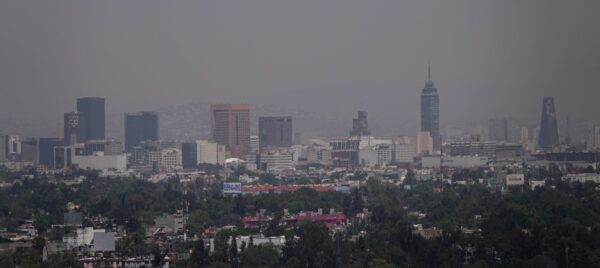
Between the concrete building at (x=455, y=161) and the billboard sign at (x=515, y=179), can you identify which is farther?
the concrete building at (x=455, y=161)

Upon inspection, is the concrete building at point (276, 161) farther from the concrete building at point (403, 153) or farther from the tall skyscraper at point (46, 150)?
the tall skyscraper at point (46, 150)

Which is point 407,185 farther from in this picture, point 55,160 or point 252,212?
point 55,160

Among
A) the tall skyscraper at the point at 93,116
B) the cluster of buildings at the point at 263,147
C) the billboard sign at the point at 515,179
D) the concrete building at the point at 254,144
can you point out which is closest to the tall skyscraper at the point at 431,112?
the cluster of buildings at the point at 263,147

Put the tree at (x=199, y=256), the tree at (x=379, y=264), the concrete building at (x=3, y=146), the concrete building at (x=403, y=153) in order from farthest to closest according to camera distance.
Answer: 1. the concrete building at (x=403, y=153)
2. the concrete building at (x=3, y=146)
3. the tree at (x=199, y=256)
4. the tree at (x=379, y=264)

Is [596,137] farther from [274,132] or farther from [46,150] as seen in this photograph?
[274,132]

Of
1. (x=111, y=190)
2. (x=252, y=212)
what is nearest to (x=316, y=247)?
(x=252, y=212)

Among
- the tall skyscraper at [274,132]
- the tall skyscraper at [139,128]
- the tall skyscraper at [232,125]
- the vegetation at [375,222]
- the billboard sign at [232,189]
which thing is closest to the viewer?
the vegetation at [375,222]

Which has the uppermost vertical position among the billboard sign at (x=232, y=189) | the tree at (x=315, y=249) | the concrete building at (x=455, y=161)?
the concrete building at (x=455, y=161)
